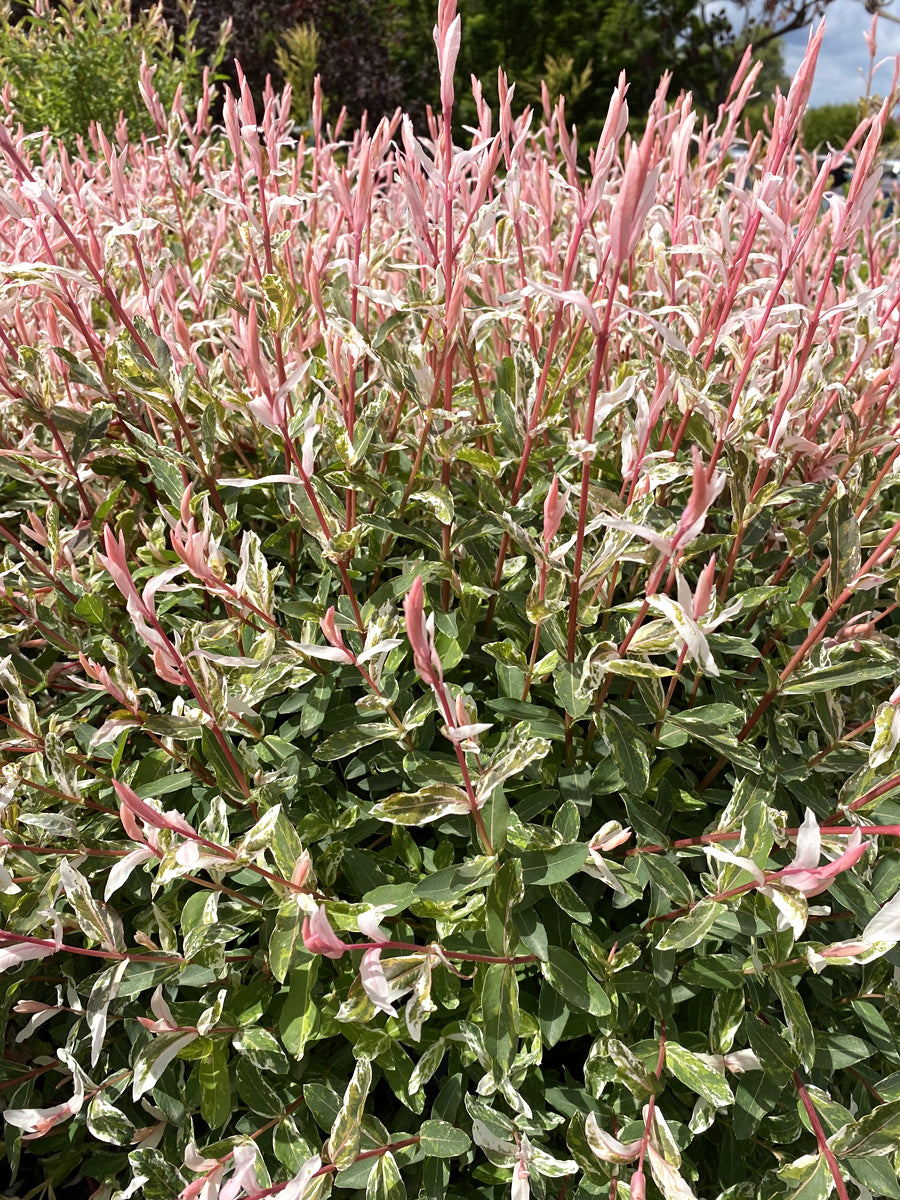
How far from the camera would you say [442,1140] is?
1095mm

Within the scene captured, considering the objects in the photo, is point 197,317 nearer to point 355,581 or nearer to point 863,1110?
point 355,581

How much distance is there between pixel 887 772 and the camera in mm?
1107

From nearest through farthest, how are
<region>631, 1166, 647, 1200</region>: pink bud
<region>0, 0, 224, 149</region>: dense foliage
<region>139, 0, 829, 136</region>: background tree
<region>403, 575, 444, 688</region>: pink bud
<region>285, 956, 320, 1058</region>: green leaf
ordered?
1. <region>403, 575, 444, 688</region>: pink bud
2. <region>631, 1166, 647, 1200</region>: pink bud
3. <region>285, 956, 320, 1058</region>: green leaf
4. <region>0, 0, 224, 149</region>: dense foliage
5. <region>139, 0, 829, 136</region>: background tree

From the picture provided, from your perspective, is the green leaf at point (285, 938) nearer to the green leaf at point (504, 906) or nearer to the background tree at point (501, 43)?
the green leaf at point (504, 906)

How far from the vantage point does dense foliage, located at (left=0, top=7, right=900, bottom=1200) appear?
1029 millimetres

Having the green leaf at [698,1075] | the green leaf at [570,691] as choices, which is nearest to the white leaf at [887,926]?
the green leaf at [698,1075]

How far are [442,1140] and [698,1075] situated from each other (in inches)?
13.3

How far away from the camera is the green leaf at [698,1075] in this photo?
102 cm

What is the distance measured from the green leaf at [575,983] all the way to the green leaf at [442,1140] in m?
0.22

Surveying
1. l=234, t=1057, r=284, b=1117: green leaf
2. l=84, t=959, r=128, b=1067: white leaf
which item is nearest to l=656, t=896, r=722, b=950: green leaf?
l=234, t=1057, r=284, b=1117: green leaf

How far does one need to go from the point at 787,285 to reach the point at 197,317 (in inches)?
55.1

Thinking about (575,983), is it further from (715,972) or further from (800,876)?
(800,876)

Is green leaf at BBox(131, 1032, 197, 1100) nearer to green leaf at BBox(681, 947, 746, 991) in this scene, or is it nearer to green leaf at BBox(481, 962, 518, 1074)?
green leaf at BBox(481, 962, 518, 1074)

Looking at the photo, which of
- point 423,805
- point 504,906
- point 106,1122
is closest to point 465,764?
point 423,805
